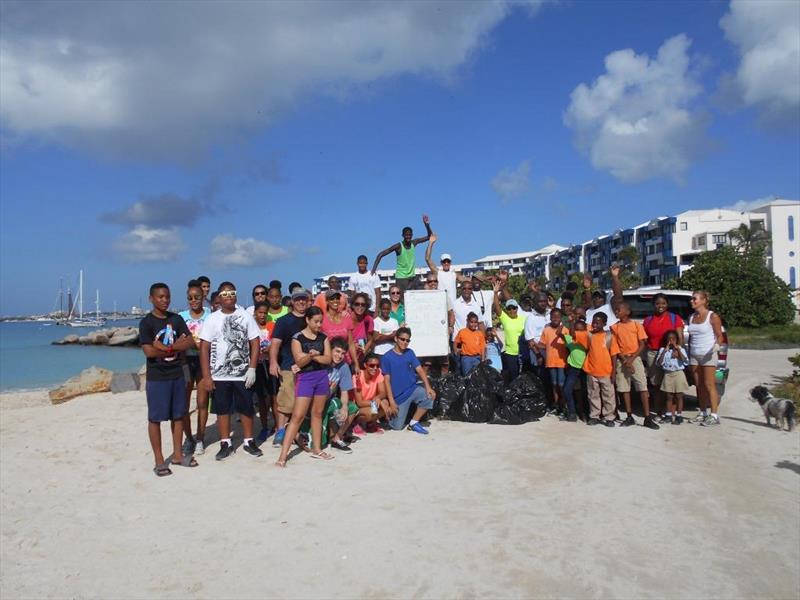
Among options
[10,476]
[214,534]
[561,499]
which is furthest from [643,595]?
[10,476]

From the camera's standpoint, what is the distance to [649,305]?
9523mm

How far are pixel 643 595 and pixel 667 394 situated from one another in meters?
5.00

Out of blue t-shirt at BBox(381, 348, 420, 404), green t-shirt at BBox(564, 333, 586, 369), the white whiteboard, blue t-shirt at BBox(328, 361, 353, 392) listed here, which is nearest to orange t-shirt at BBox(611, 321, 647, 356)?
green t-shirt at BBox(564, 333, 586, 369)

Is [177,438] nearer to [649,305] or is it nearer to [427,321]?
[427,321]

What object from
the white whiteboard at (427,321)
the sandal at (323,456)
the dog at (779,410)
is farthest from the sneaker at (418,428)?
the dog at (779,410)

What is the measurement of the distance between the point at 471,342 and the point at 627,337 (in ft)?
7.40

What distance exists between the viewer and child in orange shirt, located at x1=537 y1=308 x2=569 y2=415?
27.3 ft

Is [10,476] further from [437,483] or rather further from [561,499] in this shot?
[561,499]

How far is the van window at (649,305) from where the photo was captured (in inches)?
357

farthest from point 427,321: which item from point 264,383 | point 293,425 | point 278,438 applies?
point 293,425

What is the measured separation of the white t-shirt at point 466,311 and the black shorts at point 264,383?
324cm

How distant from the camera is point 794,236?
65875 mm

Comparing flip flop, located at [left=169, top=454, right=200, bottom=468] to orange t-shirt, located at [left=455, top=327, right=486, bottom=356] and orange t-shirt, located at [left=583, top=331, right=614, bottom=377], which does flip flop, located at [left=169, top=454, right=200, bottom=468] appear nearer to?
orange t-shirt, located at [left=455, top=327, right=486, bottom=356]

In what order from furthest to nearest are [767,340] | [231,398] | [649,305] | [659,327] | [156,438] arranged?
[767,340], [649,305], [659,327], [231,398], [156,438]
